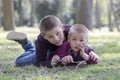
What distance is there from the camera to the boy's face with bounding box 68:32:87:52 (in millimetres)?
5034

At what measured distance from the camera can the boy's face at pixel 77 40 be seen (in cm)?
503

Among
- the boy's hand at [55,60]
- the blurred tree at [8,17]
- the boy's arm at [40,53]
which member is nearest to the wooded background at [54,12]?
the blurred tree at [8,17]

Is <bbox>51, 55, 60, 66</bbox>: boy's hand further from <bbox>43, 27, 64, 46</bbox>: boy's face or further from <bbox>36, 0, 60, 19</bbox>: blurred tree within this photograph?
<bbox>36, 0, 60, 19</bbox>: blurred tree

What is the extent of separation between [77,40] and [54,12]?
4078 cm

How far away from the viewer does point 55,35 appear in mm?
5055

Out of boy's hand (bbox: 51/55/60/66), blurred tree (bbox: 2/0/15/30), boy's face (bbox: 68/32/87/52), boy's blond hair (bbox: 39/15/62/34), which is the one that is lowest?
blurred tree (bbox: 2/0/15/30)

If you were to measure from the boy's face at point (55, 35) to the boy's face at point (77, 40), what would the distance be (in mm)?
147

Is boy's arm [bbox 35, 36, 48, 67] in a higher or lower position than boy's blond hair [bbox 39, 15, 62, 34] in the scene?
lower

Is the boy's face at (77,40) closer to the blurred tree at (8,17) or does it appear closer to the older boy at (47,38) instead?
the older boy at (47,38)

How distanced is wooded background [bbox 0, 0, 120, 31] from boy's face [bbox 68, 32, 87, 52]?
45.0 feet

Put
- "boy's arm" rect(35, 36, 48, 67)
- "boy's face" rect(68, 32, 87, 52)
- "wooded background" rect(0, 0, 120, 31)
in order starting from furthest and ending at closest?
"wooded background" rect(0, 0, 120, 31) → "boy's arm" rect(35, 36, 48, 67) → "boy's face" rect(68, 32, 87, 52)

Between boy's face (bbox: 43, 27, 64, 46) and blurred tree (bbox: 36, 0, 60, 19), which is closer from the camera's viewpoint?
boy's face (bbox: 43, 27, 64, 46)

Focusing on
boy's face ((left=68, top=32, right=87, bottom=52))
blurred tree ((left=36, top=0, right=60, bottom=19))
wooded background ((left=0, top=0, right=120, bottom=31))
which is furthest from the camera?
blurred tree ((left=36, top=0, right=60, bottom=19))

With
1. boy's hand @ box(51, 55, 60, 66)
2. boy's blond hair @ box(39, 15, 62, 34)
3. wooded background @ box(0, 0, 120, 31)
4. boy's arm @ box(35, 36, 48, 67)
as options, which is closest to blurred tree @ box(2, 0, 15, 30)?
wooded background @ box(0, 0, 120, 31)
